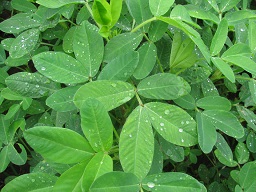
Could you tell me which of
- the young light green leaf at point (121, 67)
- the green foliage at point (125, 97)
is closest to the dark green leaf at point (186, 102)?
the green foliage at point (125, 97)

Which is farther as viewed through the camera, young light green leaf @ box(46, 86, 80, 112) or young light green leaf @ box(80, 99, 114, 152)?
young light green leaf @ box(46, 86, 80, 112)

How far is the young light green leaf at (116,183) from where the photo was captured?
2.73ft

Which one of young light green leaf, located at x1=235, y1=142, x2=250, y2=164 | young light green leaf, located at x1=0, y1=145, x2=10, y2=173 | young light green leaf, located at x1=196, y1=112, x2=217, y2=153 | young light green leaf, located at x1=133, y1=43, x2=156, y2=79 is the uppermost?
young light green leaf, located at x1=133, y1=43, x2=156, y2=79

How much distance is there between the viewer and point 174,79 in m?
1.01

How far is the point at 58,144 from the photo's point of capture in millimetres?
870

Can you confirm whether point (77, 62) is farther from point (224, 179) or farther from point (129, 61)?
point (224, 179)

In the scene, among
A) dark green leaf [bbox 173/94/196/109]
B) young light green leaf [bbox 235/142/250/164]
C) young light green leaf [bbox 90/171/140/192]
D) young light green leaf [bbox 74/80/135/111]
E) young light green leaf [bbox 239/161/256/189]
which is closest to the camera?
young light green leaf [bbox 90/171/140/192]

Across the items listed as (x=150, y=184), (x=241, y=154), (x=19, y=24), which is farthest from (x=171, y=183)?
(x=19, y=24)

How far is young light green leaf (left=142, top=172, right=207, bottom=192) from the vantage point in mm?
890

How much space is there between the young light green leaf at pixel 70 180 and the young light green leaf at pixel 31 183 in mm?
114

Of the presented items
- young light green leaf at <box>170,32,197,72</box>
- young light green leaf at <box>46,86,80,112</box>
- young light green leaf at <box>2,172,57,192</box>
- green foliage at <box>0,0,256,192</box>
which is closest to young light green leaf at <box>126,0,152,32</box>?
green foliage at <box>0,0,256,192</box>

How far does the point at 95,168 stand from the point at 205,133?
1.17 ft

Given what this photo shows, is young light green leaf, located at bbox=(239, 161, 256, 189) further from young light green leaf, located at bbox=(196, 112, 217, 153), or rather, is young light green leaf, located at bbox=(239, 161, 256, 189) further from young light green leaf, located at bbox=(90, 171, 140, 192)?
young light green leaf, located at bbox=(90, 171, 140, 192)

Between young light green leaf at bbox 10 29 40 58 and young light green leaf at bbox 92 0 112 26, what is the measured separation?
1.48 feet
